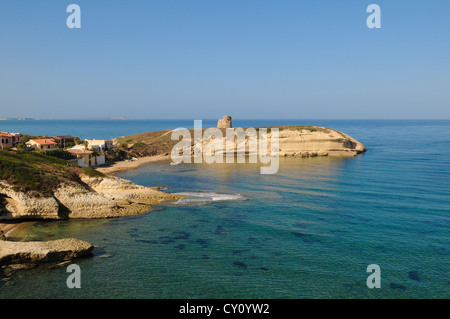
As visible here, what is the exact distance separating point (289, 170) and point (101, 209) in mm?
43021

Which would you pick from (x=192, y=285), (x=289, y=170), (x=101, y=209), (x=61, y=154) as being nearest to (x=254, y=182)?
(x=289, y=170)

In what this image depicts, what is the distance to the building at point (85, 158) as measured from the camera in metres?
67.6

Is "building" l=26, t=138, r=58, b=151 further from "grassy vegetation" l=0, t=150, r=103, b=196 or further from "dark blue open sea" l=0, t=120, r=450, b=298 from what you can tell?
"dark blue open sea" l=0, t=120, r=450, b=298

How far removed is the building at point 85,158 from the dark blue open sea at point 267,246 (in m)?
34.7

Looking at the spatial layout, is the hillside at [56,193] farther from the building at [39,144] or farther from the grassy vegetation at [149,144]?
the grassy vegetation at [149,144]

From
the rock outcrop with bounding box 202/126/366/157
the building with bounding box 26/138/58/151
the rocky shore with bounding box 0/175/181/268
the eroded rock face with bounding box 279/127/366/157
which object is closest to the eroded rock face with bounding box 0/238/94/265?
the rocky shore with bounding box 0/175/181/268

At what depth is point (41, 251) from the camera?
22672mm

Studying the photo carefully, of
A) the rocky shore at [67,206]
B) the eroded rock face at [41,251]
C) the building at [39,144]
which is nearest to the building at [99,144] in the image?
the building at [39,144]

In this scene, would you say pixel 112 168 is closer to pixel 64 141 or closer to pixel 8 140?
pixel 64 141

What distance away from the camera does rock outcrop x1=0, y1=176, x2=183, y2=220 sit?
31.7m

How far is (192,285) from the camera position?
774 inches

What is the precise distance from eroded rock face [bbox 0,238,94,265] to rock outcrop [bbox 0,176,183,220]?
30.0ft
